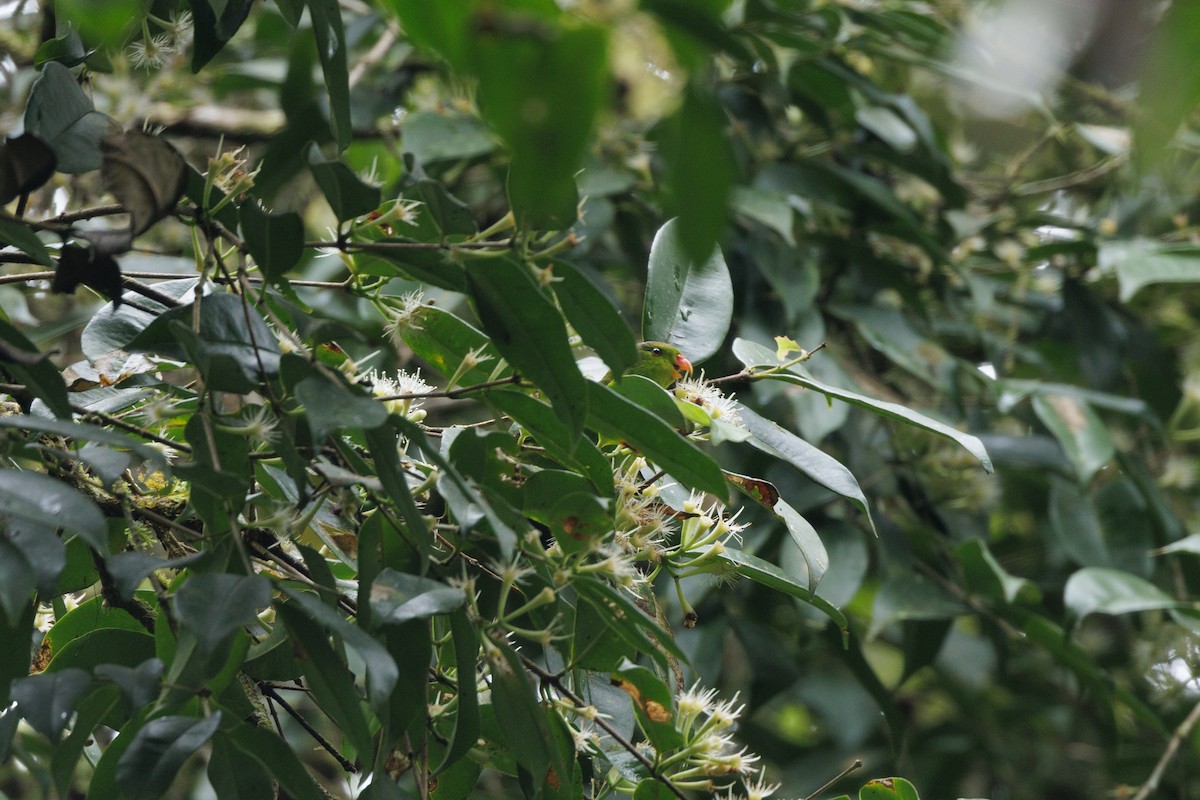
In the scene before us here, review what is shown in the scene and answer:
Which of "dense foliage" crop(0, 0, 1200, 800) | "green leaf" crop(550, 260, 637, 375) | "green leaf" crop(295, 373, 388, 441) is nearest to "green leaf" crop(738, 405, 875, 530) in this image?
"dense foliage" crop(0, 0, 1200, 800)

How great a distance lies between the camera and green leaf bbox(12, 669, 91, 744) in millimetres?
552

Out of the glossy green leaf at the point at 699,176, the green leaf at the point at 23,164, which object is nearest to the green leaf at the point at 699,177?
the glossy green leaf at the point at 699,176

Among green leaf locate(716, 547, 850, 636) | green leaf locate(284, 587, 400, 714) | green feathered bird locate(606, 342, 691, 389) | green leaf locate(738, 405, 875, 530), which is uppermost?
green feathered bird locate(606, 342, 691, 389)

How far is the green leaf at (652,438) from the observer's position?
631mm

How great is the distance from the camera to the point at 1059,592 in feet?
5.61

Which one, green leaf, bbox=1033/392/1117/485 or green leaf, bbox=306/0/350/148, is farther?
green leaf, bbox=1033/392/1117/485

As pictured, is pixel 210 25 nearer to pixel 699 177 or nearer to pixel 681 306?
pixel 681 306

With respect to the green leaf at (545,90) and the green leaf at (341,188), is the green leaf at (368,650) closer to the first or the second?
the green leaf at (341,188)

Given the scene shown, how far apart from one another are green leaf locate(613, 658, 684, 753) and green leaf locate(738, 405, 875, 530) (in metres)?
0.17

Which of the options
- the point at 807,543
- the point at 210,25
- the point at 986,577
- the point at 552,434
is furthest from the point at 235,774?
the point at 986,577

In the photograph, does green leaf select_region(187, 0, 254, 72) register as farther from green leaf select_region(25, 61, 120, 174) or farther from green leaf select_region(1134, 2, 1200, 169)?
green leaf select_region(1134, 2, 1200, 169)

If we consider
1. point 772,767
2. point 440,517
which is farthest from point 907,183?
point 440,517

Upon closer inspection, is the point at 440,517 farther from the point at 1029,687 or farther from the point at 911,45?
the point at 1029,687

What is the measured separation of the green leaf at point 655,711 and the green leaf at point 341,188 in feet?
1.08
